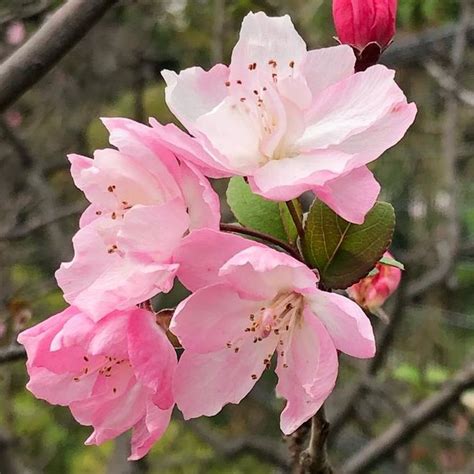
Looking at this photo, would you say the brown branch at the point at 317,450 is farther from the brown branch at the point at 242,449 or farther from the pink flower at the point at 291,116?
the brown branch at the point at 242,449

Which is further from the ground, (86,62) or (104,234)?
(104,234)

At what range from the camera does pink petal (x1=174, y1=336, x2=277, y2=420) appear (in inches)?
24.0

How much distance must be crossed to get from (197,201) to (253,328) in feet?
0.37

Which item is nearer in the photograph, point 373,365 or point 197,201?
point 197,201

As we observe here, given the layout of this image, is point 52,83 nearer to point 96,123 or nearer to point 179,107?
point 96,123

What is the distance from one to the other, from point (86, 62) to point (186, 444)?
67.5 inches

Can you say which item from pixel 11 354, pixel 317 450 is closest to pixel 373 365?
pixel 11 354

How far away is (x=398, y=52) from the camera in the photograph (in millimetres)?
3004

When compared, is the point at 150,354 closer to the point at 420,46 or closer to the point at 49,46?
the point at 49,46

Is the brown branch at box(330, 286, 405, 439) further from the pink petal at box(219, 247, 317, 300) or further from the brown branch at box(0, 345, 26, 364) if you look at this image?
the pink petal at box(219, 247, 317, 300)

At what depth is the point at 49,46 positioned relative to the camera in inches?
35.8

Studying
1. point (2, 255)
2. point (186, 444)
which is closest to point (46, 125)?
point (2, 255)

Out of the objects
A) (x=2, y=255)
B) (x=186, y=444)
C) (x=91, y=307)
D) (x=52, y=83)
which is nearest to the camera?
(x=91, y=307)

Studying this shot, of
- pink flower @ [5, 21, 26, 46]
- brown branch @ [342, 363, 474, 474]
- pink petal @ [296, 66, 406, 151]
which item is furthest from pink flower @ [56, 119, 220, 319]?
pink flower @ [5, 21, 26, 46]
